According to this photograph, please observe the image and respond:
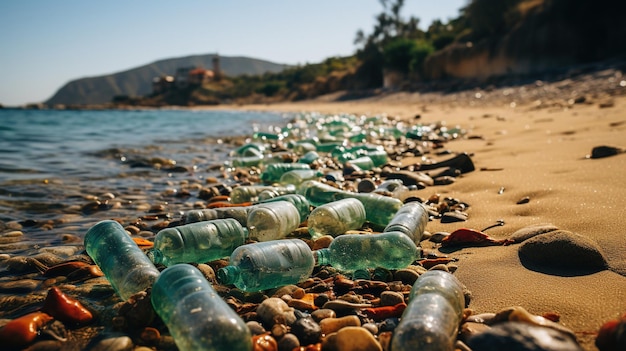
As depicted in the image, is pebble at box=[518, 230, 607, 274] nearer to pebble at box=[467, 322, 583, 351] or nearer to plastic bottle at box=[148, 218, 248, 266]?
pebble at box=[467, 322, 583, 351]

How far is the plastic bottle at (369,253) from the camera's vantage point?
1.86 m

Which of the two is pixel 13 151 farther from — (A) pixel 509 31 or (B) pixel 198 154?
(A) pixel 509 31

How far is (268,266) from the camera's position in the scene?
5.57 ft

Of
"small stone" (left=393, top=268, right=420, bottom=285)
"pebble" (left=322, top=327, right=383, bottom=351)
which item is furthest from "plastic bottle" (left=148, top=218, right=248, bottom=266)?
"pebble" (left=322, top=327, right=383, bottom=351)

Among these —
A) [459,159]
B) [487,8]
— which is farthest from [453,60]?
[459,159]

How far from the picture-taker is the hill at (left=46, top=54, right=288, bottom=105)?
476ft

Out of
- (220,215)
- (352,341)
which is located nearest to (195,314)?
(352,341)

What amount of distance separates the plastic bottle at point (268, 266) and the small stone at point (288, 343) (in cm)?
37

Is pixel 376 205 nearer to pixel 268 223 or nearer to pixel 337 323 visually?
pixel 268 223

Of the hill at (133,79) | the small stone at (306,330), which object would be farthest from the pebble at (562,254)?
the hill at (133,79)

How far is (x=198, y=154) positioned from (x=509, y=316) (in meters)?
5.97

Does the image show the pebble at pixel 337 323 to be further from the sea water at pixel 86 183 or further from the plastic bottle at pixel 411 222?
the sea water at pixel 86 183

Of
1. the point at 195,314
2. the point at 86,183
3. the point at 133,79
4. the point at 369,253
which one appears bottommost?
the point at 86,183

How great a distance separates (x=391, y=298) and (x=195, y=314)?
66 cm
